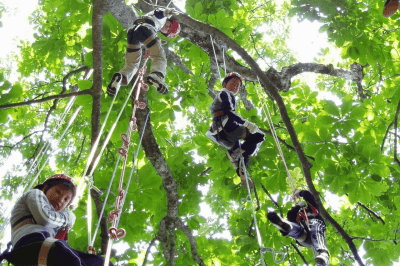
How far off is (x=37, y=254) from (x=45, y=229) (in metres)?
0.24

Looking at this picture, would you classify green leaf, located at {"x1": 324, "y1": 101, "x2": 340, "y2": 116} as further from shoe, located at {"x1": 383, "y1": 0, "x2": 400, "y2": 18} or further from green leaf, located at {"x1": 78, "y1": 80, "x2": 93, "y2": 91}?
green leaf, located at {"x1": 78, "y1": 80, "x2": 93, "y2": 91}

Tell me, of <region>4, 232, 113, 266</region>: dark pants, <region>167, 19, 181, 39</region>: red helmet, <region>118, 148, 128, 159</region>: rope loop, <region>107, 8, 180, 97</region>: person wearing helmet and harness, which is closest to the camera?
<region>4, 232, 113, 266</region>: dark pants

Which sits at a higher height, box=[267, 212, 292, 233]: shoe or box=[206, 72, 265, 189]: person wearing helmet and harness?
box=[206, 72, 265, 189]: person wearing helmet and harness

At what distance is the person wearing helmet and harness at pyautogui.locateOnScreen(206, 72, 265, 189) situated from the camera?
2.95 m

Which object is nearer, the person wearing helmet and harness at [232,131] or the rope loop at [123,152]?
the rope loop at [123,152]

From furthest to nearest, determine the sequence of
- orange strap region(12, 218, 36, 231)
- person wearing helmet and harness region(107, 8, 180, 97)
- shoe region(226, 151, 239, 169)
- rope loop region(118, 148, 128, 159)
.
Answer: shoe region(226, 151, 239, 169) → person wearing helmet and harness region(107, 8, 180, 97) → rope loop region(118, 148, 128, 159) → orange strap region(12, 218, 36, 231)

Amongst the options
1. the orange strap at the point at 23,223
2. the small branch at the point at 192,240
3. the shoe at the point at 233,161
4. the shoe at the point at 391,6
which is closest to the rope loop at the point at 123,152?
the orange strap at the point at 23,223

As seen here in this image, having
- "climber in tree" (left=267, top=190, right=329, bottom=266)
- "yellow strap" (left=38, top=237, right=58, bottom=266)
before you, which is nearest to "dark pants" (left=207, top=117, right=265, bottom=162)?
"climber in tree" (left=267, top=190, right=329, bottom=266)

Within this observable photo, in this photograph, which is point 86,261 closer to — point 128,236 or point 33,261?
point 33,261

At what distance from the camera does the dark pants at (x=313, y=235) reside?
2199 mm

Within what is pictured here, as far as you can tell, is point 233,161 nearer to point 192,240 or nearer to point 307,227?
point 307,227

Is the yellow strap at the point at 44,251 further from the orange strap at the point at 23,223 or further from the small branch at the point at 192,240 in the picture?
the small branch at the point at 192,240

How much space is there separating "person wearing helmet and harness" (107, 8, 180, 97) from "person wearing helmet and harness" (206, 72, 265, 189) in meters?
0.63

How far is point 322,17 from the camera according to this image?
10.9ft
